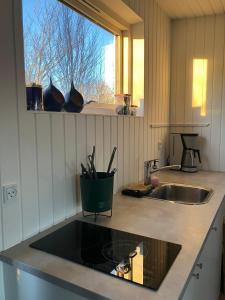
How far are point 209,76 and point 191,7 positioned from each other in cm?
62

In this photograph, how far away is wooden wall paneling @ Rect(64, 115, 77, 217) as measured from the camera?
1.24 meters

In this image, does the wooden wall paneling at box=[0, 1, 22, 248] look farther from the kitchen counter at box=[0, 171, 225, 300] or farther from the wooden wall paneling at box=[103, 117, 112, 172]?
the wooden wall paneling at box=[103, 117, 112, 172]

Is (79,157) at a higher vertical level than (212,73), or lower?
lower

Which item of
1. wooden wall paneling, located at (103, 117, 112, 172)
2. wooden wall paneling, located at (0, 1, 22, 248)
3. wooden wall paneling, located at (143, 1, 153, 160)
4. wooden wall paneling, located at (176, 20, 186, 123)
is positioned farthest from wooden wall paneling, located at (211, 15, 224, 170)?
wooden wall paneling, located at (0, 1, 22, 248)

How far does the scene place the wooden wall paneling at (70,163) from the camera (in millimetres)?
1242

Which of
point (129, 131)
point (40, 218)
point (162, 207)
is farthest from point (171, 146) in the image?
point (40, 218)

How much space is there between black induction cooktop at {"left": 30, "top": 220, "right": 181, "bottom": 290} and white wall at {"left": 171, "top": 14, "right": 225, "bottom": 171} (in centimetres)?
173

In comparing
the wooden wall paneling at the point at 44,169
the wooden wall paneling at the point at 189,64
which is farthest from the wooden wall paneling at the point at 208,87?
the wooden wall paneling at the point at 44,169

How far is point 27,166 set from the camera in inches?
40.9

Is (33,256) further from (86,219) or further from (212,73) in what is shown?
(212,73)

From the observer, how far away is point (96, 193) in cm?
121

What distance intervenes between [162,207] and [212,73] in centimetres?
159

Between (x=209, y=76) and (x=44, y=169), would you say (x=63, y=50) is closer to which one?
(x=44, y=169)

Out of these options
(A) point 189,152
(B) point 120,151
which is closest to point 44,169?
(B) point 120,151
